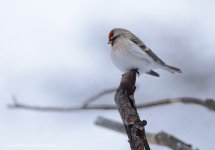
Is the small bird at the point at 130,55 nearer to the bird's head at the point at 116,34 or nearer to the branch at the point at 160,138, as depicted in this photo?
the bird's head at the point at 116,34

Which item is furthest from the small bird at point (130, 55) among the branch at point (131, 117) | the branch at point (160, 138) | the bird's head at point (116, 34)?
the branch at point (131, 117)

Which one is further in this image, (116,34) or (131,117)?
(116,34)

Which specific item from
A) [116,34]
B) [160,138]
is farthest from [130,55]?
[160,138]

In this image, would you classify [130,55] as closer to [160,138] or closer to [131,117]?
[160,138]

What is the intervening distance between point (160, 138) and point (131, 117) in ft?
2.20

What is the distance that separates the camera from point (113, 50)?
2.80 metres

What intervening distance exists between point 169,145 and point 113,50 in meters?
1.00

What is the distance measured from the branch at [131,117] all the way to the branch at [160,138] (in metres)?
0.38

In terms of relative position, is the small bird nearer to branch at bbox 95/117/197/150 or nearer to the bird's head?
the bird's head

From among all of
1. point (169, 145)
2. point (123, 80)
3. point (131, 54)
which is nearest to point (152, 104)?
point (131, 54)

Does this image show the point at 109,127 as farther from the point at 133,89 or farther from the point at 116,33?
the point at 116,33

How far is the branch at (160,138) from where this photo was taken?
6.17 feet

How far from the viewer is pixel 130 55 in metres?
2.73

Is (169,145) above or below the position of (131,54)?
below
